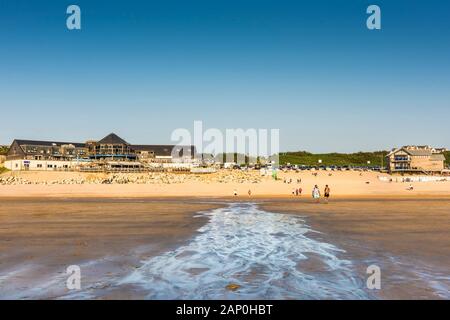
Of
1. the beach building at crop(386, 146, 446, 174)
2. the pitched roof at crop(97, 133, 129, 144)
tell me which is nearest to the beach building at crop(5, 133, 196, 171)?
the pitched roof at crop(97, 133, 129, 144)

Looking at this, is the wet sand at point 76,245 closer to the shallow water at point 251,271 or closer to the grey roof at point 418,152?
the shallow water at point 251,271

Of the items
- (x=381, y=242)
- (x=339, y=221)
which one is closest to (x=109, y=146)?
(x=339, y=221)

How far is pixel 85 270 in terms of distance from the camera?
11203mm

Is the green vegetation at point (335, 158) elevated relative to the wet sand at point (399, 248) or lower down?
elevated

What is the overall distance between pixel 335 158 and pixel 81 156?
89.4 m

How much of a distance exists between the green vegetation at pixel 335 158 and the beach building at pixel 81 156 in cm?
4509

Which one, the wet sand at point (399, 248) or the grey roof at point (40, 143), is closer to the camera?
the wet sand at point (399, 248)

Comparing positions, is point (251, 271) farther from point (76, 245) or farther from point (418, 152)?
point (418, 152)

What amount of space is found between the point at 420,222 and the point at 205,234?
12.5m

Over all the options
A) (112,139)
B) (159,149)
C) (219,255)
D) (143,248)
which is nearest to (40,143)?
(112,139)

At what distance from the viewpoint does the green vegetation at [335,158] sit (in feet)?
496

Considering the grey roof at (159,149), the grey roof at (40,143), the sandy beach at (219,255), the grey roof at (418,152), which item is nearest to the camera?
the sandy beach at (219,255)

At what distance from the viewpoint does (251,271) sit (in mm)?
11039

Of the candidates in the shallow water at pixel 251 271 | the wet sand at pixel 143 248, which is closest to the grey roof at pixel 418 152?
the wet sand at pixel 143 248
